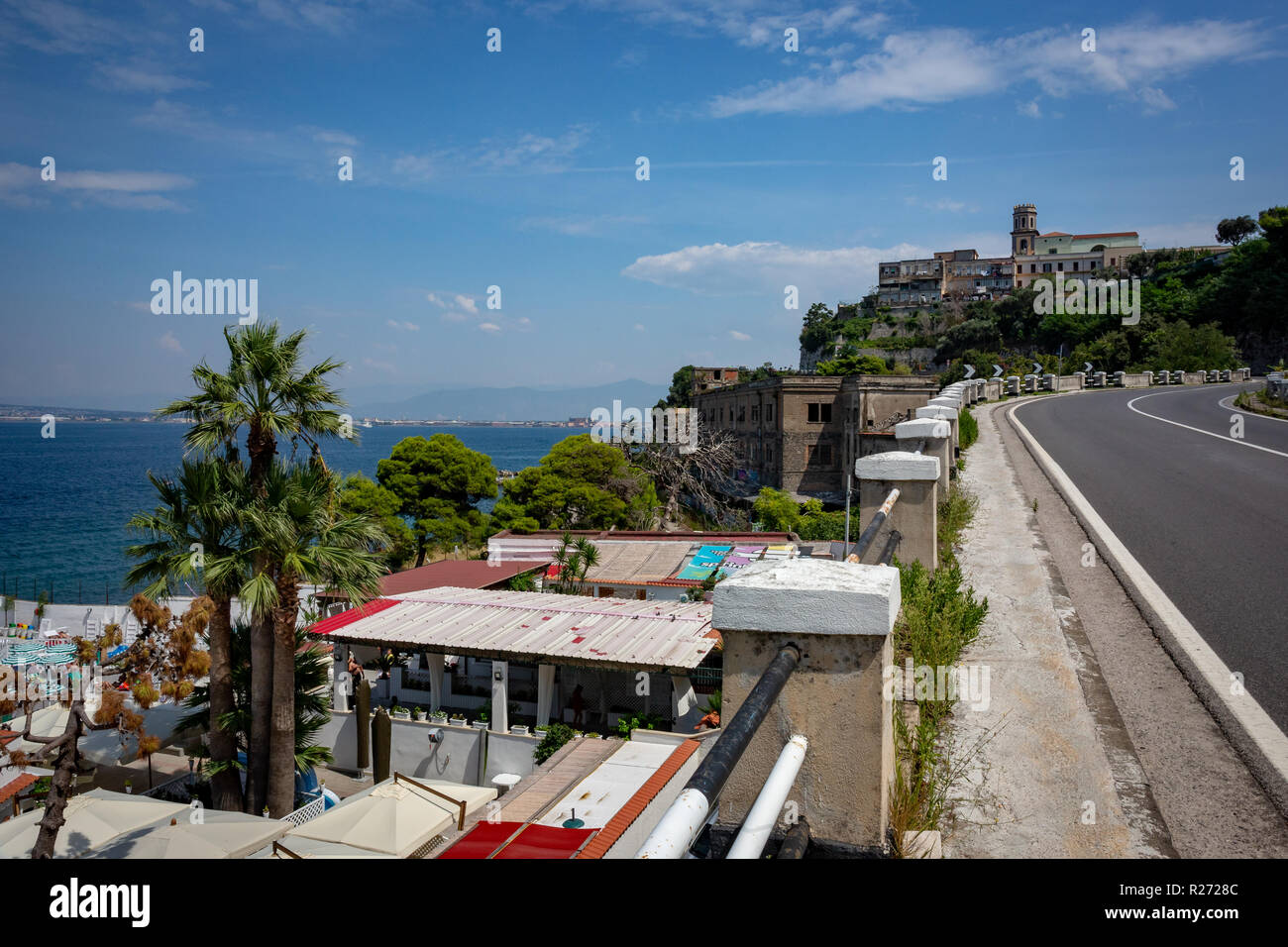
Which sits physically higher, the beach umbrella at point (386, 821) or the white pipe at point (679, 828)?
the white pipe at point (679, 828)

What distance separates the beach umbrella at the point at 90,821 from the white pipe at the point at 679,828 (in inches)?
589

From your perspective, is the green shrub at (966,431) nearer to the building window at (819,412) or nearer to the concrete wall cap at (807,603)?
the concrete wall cap at (807,603)

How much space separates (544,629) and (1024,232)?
148 m

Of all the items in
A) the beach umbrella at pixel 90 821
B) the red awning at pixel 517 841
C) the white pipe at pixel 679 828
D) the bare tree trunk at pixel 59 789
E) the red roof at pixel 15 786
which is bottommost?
the red roof at pixel 15 786

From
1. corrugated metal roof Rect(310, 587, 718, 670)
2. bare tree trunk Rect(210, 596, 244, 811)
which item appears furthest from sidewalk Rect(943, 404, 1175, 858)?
corrugated metal roof Rect(310, 587, 718, 670)

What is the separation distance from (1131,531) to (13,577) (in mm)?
80600

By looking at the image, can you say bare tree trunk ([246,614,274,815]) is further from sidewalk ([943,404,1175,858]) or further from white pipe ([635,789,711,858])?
white pipe ([635,789,711,858])

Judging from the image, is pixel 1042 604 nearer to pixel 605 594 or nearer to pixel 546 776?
pixel 546 776

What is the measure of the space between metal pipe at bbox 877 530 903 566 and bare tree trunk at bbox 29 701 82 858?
776 cm

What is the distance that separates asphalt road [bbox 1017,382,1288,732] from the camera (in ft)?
17.9

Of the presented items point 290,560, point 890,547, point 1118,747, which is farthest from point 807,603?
point 290,560

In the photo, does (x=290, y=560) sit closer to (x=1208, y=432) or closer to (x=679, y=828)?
(x=679, y=828)

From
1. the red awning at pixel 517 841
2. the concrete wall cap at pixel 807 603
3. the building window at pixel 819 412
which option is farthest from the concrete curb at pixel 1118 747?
the building window at pixel 819 412

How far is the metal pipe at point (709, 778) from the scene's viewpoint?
5.53 ft
